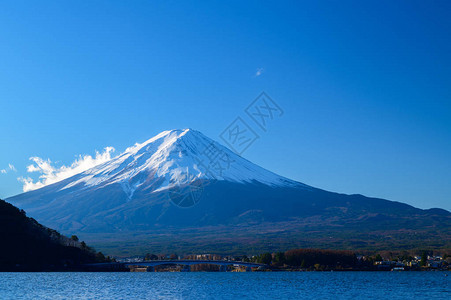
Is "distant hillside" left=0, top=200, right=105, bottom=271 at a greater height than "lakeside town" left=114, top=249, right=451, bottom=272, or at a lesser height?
greater

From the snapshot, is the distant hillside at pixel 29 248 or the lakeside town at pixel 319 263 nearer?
the distant hillside at pixel 29 248

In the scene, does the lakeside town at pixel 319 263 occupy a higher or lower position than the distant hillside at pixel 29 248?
lower

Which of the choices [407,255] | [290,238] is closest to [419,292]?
[407,255]

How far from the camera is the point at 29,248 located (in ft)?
328

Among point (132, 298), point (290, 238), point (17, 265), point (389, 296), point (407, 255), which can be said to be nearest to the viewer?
point (132, 298)

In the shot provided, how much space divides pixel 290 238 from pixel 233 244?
956 inches

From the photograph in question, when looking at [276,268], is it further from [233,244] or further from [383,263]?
[233,244]

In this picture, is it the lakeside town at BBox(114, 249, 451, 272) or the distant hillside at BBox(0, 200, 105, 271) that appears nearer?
the distant hillside at BBox(0, 200, 105, 271)

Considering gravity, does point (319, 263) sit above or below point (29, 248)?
below

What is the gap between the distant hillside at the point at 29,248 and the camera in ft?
311

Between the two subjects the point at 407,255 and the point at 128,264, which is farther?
the point at 407,255

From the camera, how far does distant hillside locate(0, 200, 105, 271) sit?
94.9 metres

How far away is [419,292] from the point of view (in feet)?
207

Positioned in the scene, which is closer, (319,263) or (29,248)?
(29,248)
